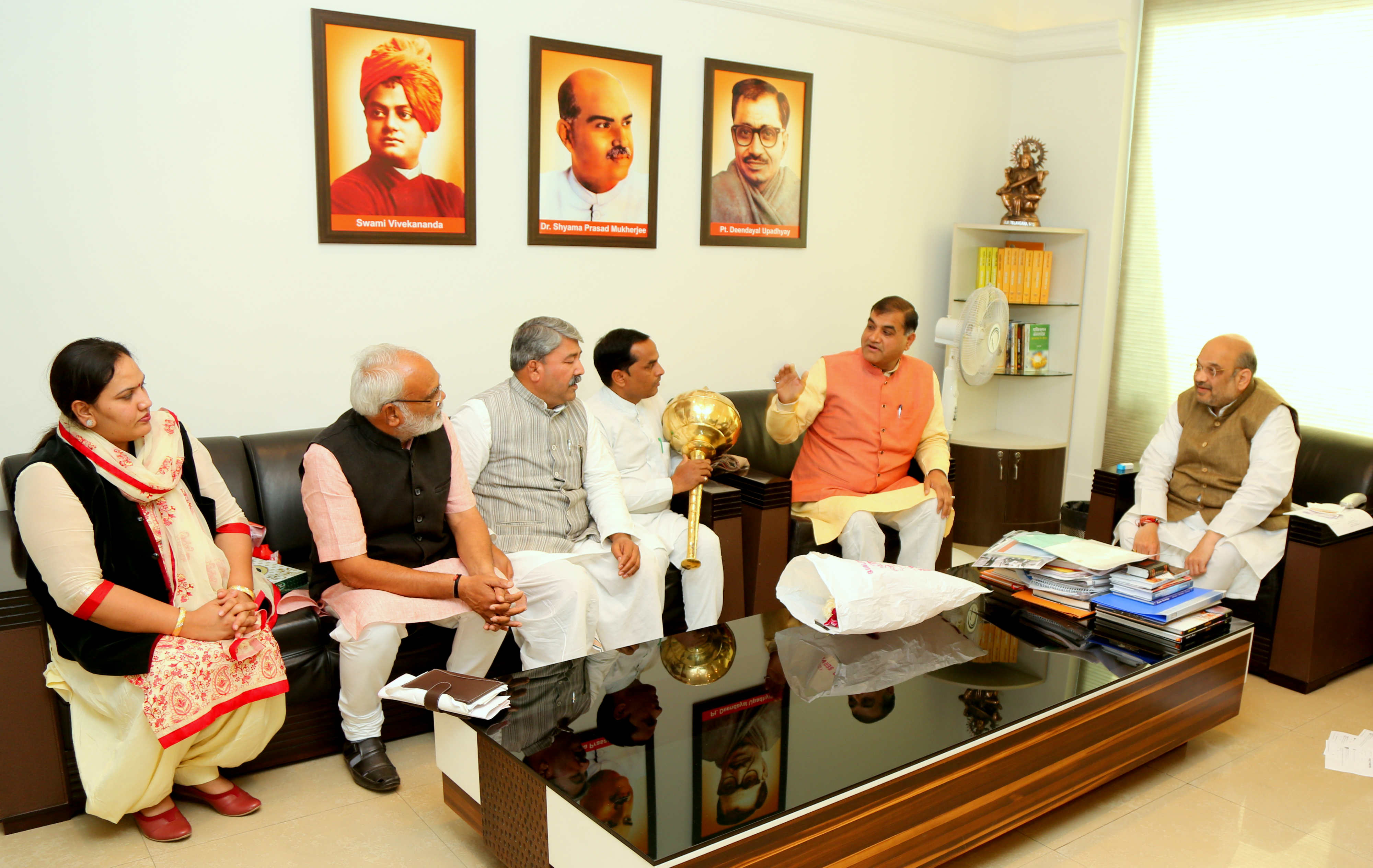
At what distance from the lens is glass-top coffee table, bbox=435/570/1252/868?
2043 millimetres

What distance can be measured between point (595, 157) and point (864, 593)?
2308 mm

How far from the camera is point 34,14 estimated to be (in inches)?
123

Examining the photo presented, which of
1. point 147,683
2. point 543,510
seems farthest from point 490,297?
point 147,683

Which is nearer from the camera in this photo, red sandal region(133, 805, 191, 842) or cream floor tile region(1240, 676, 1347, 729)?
red sandal region(133, 805, 191, 842)

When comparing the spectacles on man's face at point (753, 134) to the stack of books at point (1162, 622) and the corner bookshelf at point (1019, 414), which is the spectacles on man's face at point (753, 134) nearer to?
the corner bookshelf at point (1019, 414)

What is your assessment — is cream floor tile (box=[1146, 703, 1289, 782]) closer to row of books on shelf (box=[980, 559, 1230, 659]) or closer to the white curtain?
row of books on shelf (box=[980, 559, 1230, 659])

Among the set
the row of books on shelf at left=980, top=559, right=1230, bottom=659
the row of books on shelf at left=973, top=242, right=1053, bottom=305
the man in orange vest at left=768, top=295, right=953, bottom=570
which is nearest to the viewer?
the row of books on shelf at left=980, top=559, right=1230, bottom=659

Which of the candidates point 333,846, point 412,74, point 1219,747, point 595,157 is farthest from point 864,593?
point 412,74

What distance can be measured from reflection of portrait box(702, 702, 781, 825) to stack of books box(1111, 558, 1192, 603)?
1286 millimetres

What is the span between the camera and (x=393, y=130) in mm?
3771

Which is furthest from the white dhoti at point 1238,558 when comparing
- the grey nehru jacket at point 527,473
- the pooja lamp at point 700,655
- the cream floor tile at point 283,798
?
the cream floor tile at point 283,798

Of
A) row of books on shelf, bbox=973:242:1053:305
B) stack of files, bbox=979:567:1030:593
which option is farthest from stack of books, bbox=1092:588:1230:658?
row of books on shelf, bbox=973:242:1053:305

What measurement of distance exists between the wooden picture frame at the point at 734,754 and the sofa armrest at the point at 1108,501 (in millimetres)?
2178

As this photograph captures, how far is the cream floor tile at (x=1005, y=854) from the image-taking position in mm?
2535
